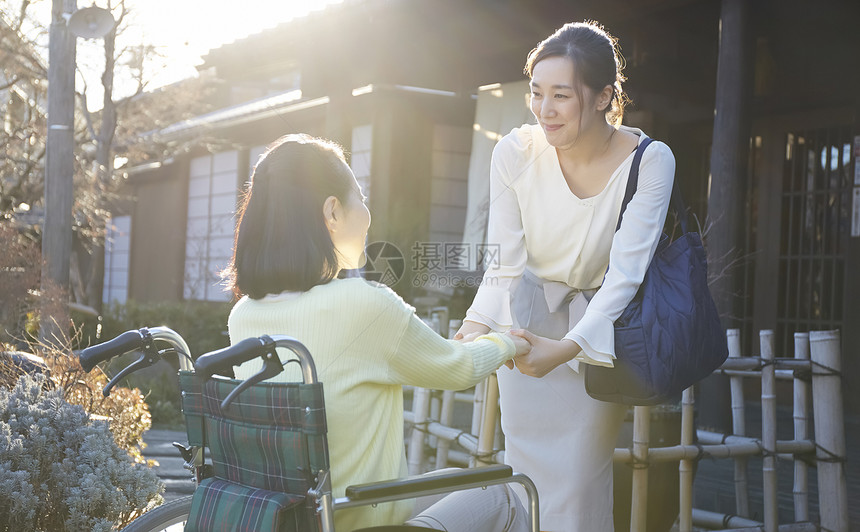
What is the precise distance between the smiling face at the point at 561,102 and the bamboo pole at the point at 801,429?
5.98 ft

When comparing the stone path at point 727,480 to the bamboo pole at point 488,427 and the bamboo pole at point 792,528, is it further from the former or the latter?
the bamboo pole at point 488,427

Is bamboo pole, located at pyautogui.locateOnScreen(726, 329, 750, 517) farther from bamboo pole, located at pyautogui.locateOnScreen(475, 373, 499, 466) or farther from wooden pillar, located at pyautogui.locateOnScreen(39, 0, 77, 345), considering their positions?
wooden pillar, located at pyautogui.locateOnScreen(39, 0, 77, 345)

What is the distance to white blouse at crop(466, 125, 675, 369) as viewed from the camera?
6.57ft

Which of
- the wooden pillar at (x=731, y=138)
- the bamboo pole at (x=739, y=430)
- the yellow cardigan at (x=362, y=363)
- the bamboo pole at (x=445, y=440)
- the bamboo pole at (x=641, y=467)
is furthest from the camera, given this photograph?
the wooden pillar at (x=731, y=138)

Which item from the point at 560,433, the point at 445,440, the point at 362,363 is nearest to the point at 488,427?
the point at 445,440

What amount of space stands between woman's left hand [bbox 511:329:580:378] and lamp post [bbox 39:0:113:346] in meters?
5.10

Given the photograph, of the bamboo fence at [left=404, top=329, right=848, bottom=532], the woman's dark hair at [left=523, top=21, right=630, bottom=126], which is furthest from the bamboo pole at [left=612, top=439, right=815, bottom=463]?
the woman's dark hair at [left=523, top=21, right=630, bottom=126]

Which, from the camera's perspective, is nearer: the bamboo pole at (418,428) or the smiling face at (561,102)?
the smiling face at (561,102)

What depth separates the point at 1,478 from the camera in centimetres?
275

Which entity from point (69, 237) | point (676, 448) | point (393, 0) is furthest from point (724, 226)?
point (69, 237)

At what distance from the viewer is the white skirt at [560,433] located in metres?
2.19

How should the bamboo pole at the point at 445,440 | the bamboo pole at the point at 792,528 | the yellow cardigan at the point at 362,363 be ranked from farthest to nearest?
the bamboo pole at the point at 445,440, the bamboo pole at the point at 792,528, the yellow cardigan at the point at 362,363

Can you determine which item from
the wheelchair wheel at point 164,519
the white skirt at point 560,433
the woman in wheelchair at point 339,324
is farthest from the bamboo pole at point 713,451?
the wheelchair wheel at point 164,519

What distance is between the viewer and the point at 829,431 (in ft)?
10.6
